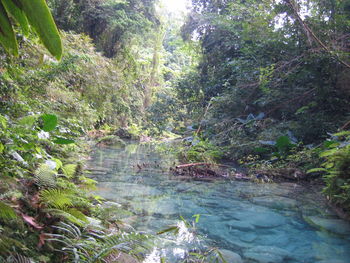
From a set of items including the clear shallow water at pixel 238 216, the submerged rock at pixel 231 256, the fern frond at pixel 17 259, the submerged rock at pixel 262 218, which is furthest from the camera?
the submerged rock at pixel 262 218

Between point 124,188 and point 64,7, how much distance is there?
8.89 metres

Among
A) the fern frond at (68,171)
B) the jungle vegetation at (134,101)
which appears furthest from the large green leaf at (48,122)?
the fern frond at (68,171)

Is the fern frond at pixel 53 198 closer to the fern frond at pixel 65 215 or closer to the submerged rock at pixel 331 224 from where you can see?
the fern frond at pixel 65 215

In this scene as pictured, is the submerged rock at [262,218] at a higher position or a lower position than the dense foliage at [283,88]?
lower

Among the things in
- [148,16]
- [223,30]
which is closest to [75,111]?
[223,30]

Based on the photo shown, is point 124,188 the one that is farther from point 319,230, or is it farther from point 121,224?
point 319,230

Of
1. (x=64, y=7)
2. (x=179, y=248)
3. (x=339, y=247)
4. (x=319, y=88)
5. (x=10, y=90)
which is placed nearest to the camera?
(x=179, y=248)

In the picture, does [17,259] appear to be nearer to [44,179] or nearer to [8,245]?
[8,245]

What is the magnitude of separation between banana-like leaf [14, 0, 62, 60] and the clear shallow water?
1.76 metres

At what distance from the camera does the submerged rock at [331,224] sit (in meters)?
3.16

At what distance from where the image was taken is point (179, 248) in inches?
99.7

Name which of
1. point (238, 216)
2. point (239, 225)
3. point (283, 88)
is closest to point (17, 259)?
point (239, 225)

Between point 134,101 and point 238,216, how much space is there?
32.7 feet

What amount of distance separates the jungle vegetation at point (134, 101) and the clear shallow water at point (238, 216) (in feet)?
1.68
